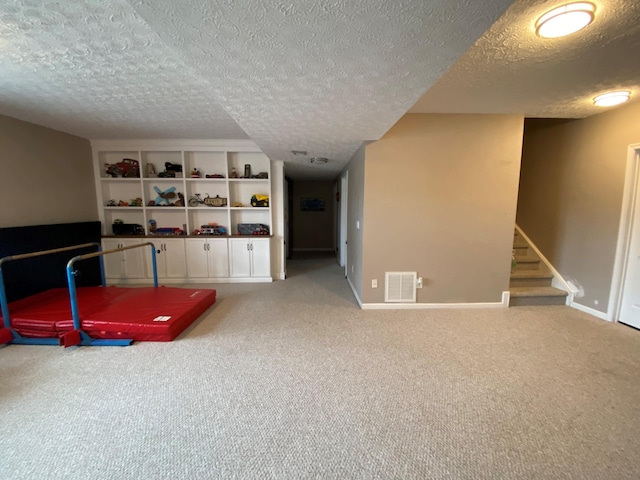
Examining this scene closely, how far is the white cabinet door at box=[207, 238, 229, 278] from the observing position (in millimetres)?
4605

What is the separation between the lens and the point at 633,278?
9.39ft

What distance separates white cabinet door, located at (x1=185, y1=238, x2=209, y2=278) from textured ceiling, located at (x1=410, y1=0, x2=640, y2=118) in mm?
4081

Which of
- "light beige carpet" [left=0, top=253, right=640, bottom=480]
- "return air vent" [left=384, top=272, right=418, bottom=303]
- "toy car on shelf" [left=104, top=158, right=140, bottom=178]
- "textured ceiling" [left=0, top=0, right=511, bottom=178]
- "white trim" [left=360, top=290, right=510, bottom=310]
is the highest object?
"textured ceiling" [left=0, top=0, right=511, bottom=178]

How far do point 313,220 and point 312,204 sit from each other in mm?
523

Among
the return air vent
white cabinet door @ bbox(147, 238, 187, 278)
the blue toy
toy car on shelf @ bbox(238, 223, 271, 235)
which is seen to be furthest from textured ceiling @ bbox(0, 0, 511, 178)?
white cabinet door @ bbox(147, 238, 187, 278)

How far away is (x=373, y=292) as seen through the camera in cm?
339

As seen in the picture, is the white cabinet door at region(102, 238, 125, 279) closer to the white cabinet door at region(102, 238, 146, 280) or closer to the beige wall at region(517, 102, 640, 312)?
the white cabinet door at region(102, 238, 146, 280)

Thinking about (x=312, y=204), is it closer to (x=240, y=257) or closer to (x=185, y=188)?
(x=240, y=257)

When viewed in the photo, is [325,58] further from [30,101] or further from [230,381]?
[30,101]

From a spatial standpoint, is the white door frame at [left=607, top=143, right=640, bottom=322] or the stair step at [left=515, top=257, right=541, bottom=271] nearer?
the white door frame at [left=607, top=143, right=640, bottom=322]

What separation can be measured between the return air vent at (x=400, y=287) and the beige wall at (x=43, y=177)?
4978 millimetres

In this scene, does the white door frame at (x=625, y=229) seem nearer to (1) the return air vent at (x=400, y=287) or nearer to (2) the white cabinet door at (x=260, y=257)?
(1) the return air vent at (x=400, y=287)

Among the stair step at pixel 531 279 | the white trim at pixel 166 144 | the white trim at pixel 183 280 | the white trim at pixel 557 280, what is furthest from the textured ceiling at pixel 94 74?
the white trim at pixel 557 280

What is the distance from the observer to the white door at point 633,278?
9.26 feet
